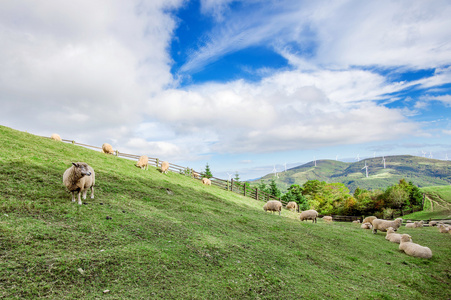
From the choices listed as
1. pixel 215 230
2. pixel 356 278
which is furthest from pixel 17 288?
pixel 356 278

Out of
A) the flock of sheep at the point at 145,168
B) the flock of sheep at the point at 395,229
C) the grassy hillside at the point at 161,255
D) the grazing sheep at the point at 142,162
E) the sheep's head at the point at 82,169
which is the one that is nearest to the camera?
the grassy hillside at the point at 161,255

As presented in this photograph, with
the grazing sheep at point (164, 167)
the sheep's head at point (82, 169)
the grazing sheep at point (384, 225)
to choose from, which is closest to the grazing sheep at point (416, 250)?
the grazing sheep at point (384, 225)

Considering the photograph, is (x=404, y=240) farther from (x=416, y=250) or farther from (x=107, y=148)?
(x=107, y=148)

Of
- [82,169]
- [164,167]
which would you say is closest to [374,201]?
[164,167]

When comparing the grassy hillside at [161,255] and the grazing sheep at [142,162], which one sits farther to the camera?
the grazing sheep at [142,162]

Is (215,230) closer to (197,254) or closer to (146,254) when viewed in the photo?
(197,254)

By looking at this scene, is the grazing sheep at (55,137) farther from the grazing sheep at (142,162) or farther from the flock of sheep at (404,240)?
the flock of sheep at (404,240)

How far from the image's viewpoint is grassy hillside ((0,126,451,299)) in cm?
473

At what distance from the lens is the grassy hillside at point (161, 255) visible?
4.73 m

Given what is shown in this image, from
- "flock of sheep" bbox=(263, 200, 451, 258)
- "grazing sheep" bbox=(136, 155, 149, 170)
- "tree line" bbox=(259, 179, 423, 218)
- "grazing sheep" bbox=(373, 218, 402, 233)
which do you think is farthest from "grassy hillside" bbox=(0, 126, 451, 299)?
"tree line" bbox=(259, 179, 423, 218)

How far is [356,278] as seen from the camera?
7.64 metres

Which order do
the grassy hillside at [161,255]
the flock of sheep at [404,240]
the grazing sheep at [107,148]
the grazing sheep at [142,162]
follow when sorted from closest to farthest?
the grassy hillside at [161,255] → the flock of sheep at [404,240] → the grazing sheep at [142,162] → the grazing sheep at [107,148]

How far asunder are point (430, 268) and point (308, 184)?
224ft

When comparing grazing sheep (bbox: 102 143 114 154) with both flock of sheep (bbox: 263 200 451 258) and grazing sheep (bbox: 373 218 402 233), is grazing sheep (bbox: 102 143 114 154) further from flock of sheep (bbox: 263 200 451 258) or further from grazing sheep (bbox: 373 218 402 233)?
grazing sheep (bbox: 373 218 402 233)
